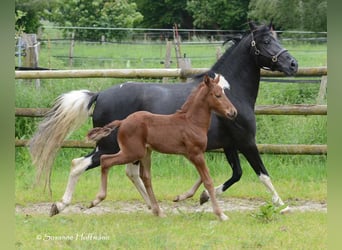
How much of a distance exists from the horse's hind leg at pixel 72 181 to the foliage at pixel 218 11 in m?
7.03

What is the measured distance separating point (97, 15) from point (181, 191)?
705cm

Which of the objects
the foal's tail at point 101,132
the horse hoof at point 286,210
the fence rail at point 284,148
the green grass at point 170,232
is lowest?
the horse hoof at point 286,210

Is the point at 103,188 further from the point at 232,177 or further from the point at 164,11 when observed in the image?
the point at 164,11

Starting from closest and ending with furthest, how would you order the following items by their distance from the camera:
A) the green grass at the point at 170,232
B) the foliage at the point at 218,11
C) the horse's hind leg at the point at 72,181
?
the green grass at the point at 170,232
the horse's hind leg at the point at 72,181
the foliage at the point at 218,11

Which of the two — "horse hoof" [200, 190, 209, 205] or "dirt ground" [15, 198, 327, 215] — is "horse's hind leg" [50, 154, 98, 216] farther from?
"horse hoof" [200, 190, 209, 205]

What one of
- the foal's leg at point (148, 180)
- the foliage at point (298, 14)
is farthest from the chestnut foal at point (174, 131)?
the foliage at point (298, 14)

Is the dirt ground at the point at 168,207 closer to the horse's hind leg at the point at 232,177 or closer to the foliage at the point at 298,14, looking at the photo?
the horse's hind leg at the point at 232,177

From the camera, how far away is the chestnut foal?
16.8 feet

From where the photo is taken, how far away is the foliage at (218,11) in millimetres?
12908

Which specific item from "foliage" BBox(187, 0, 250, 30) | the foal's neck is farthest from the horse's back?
"foliage" BBox(187, 0, 250, 30)

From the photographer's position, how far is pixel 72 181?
5457mm

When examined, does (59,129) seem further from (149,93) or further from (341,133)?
(341,133)

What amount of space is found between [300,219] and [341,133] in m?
3.04

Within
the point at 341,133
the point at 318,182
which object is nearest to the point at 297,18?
the point at 318,182
